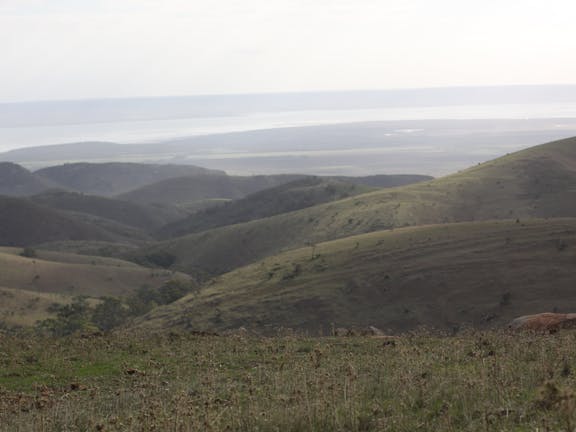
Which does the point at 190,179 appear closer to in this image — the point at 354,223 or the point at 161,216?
the point at 161,216

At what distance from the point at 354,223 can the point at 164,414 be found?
4295cm

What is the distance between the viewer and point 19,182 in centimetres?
17688

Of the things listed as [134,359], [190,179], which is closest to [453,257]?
[134,359]

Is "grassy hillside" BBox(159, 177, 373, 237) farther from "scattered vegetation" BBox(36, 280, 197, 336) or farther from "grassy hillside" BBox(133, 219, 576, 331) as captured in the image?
"grassy hillside" BBox(133, 219, 576, 331)

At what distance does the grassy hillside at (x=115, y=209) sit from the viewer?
389ft

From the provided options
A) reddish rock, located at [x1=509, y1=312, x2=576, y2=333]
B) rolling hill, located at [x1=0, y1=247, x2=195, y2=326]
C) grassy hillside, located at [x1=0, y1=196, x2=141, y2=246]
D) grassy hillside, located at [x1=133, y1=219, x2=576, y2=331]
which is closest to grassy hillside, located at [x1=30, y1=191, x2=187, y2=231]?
grassy hillside, located at [x1=0, y1=196, x2=141, y2=246]

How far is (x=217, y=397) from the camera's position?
8883mm

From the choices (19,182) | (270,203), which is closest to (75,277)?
(270,203)

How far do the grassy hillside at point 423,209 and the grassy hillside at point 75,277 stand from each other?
20.9 ft

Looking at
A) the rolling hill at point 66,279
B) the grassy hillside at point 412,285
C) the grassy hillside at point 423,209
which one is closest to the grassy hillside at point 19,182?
the grassy hillside at point 423,209

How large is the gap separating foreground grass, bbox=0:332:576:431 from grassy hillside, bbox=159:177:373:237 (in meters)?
68.8

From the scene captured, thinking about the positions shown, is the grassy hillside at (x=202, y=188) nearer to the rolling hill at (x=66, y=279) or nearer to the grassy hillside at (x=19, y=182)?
the grassy hillside at (x=19, y=182)

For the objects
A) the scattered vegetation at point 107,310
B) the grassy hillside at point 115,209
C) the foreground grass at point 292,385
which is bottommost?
the scattered vegetation at point 107,310

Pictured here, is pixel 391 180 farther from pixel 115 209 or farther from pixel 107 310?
pixel 107 310
